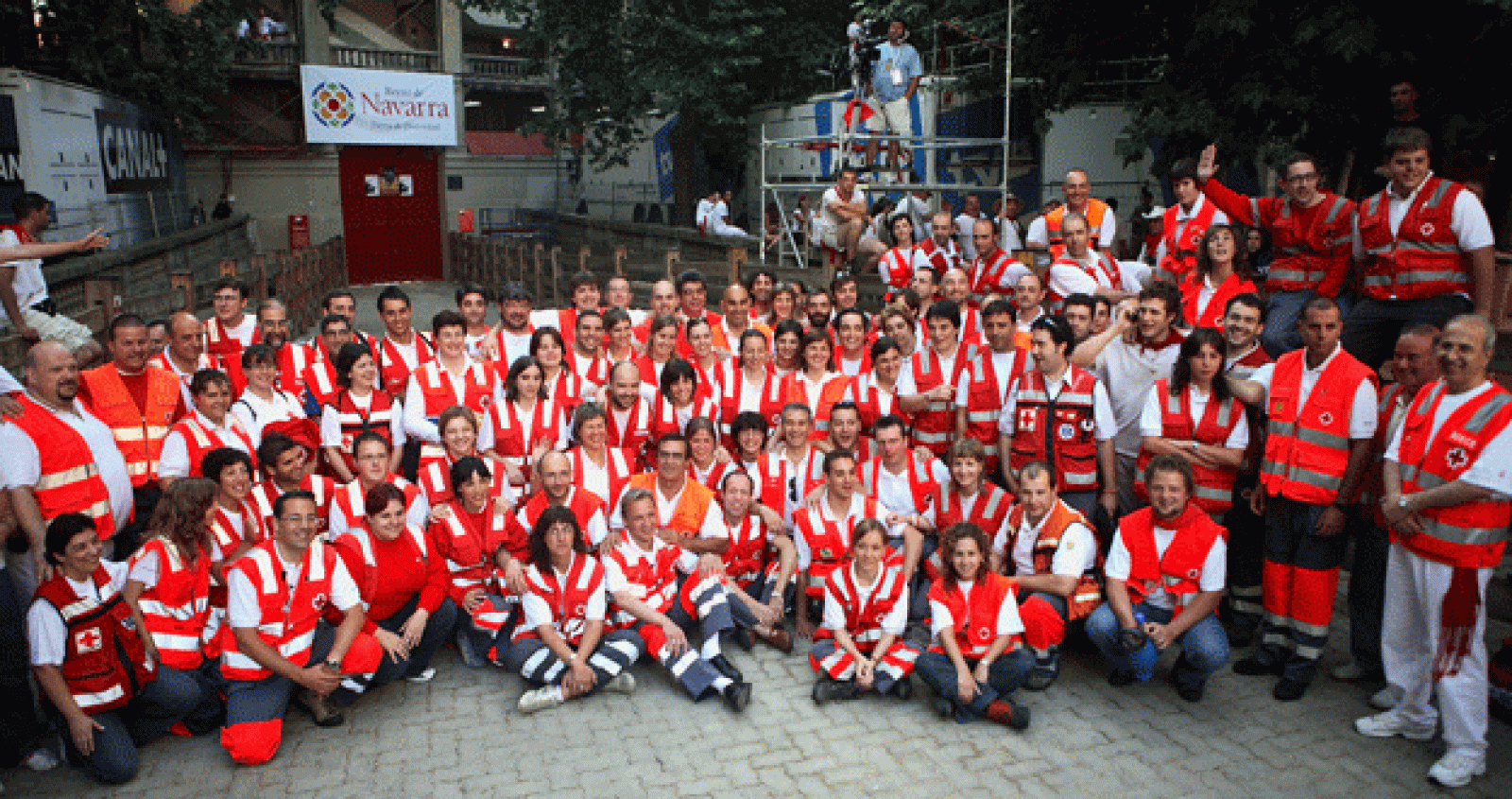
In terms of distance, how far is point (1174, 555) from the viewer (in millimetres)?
5164

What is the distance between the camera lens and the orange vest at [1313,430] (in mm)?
5027

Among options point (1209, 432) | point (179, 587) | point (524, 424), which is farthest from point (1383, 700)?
point (179, 587)

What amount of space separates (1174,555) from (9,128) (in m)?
13.7

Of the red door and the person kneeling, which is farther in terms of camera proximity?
the red door

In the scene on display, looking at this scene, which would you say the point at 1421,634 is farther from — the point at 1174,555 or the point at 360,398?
the point at 360,398

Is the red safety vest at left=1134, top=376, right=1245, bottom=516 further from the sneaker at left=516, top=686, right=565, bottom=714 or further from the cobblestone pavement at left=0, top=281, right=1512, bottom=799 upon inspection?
the sneaker at left=516, top=686, right=565, bottom=714

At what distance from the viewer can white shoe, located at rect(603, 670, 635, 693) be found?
5.26 m

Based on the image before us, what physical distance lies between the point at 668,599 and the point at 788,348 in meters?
2.23

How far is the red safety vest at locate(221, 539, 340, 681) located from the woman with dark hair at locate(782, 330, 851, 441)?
10.7 feet

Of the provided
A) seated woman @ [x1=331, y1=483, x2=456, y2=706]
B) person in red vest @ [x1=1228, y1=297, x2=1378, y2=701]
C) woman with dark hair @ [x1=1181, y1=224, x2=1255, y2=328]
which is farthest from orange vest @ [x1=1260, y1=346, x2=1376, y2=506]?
seated woman @ [x1=331, y1=483, x2=456, y2=706]

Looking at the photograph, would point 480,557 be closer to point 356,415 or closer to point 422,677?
point 422,677

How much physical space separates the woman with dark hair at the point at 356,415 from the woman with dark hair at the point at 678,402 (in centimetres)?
181

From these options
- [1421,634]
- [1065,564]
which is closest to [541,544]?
[1065,564]

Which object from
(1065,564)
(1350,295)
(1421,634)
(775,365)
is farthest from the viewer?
(775,365)
